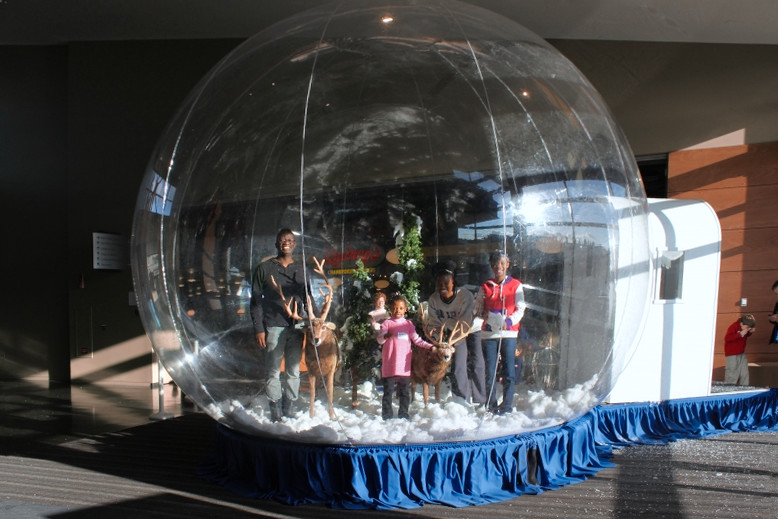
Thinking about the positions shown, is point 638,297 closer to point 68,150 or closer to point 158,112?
point 158,112

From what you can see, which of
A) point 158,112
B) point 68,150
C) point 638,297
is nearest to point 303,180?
point 638,297

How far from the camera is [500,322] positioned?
400cm

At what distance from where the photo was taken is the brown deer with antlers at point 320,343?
3928mm

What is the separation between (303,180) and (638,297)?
2.37 metres

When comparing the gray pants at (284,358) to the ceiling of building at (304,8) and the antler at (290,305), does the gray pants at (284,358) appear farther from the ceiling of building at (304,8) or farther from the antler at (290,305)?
the ceiling of building at (304,8)

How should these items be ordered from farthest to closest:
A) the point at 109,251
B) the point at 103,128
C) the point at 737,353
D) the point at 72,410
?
the point at 103,128 < the point at 109,251 < the point at 72,410 < the point at 737,353

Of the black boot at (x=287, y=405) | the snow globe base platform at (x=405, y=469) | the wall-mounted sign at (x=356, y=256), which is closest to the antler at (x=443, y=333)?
the wall-mounted sign at (x=356, y=256)

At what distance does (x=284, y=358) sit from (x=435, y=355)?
2.88 ft

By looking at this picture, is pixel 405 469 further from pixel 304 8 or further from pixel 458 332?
pixel 304 8

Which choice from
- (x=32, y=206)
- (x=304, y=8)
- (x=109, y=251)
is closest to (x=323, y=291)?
(x=304, y=8)

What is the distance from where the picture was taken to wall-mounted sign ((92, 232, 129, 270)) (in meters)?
9.83

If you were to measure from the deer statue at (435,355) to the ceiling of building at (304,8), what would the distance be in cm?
606

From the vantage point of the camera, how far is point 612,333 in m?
4.46

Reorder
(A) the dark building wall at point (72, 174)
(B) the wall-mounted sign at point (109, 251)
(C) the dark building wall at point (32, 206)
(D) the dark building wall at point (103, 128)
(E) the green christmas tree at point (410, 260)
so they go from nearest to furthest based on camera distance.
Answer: (E) the green christmas tree at point (410, 260)
(D) the dark building wall at point (103, 128)
(B) the wall-mounted sign at point (109, 251)
(A) the dark building wall at point (72, 174)
(C) the dark building wall at point (32, 206)
